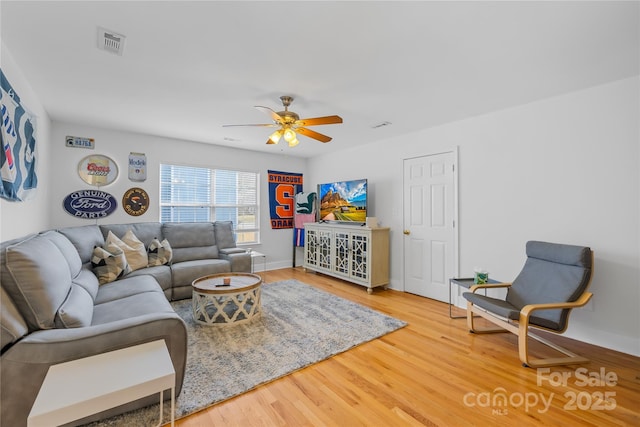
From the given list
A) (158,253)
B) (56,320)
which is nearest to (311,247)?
(158,253)

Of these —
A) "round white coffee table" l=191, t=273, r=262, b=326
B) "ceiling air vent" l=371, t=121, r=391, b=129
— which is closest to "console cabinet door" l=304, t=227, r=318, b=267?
"round white coffee table" l=191, t=273, r=262, b=326

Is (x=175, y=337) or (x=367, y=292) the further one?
(x=367, y=292)

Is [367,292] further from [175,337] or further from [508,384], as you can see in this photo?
[175,337]

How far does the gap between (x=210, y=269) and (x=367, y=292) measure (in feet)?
7.63

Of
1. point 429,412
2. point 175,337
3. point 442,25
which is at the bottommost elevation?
point 429,412

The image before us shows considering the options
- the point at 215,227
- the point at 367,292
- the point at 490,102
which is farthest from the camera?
the point at 215,227

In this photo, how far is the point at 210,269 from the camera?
153 inches

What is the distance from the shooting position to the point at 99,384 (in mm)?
1114

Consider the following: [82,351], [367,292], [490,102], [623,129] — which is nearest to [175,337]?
[82,351]

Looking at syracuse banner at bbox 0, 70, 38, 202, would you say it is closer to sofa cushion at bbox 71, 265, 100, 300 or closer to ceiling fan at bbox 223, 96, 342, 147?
sofa cushion at bbox 71, 265, 100, 300

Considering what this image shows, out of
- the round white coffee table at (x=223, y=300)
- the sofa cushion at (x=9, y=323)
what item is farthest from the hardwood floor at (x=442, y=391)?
the round white coffee table at (x=223, y=300)

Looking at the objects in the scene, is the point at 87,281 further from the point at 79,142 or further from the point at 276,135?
the point at 79,142

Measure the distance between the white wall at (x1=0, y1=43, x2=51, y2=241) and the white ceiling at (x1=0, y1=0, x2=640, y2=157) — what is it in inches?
4.5

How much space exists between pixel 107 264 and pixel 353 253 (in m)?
3.23
